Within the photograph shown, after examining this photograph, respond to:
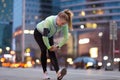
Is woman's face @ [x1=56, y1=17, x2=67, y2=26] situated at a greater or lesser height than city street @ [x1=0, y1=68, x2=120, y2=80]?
greater

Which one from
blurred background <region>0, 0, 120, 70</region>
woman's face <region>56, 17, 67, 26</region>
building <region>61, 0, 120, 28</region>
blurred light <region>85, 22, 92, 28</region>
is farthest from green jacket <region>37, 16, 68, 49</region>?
blurred light <region>85, 22, 92, 28</region>

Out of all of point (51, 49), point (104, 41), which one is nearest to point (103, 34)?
point (104, 41)

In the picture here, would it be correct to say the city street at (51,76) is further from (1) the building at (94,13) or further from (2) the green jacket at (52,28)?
(1) the building at (94,13)

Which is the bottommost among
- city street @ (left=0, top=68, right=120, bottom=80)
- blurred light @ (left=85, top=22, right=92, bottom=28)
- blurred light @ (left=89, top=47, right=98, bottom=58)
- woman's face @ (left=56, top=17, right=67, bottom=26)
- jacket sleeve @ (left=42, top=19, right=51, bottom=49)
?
blurred light @ (left=85, top=22, right=92, bottom=28)

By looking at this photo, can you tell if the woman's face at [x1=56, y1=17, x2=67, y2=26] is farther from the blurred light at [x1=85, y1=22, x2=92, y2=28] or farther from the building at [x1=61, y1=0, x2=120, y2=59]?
the blurred light at [x1=85, y1=22, x2=92, y2=28]

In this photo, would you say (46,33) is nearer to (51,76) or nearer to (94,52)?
(51,76)

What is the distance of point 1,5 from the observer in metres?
74.9

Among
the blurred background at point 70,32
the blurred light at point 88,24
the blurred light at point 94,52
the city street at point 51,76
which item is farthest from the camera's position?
the blurred light at point 88,24

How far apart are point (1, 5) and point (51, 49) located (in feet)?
220

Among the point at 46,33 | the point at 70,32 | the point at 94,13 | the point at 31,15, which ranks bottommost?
the point at 31,15

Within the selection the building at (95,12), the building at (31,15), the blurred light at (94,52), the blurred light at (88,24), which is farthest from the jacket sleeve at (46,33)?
the blurred light at (88,24)

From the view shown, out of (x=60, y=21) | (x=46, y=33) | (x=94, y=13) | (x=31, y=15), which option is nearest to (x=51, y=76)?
(x=46, y=33)

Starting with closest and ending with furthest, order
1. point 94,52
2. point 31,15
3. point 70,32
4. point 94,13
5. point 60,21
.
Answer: point 60,21
point 94,52
point 70,32
point 94,13
point 31,15

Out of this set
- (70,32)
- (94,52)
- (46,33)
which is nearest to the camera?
(46,33)
